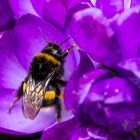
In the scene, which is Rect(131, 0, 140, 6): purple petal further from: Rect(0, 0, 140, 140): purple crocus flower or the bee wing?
the bee wing

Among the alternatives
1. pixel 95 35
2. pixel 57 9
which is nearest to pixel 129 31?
pixel 95 35

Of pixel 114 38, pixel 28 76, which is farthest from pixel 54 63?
pixel 114 38

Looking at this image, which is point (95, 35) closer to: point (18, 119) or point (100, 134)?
point (100, 134)

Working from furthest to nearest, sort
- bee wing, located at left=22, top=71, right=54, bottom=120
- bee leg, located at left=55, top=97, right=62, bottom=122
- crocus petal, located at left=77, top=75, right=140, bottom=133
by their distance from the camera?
bee leg, located at left=55, top=97, right=62, bottom=122 < bee wing, located at left=22, top=71, right=54, bottom=120 < crocus petal, located at left=77, top=75, right=140, bottom=133

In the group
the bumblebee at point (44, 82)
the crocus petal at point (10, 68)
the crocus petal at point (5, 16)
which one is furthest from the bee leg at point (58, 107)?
the crocus petal at point (5, 16)

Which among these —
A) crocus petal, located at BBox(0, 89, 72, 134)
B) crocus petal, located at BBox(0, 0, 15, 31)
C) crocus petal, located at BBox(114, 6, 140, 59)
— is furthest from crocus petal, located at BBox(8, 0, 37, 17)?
crocus petal, located at BBox(114, 6, 140, 59)

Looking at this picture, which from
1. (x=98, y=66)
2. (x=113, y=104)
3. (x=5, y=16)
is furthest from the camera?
(x=5, y=16)

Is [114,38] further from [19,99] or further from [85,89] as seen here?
[19,99]
